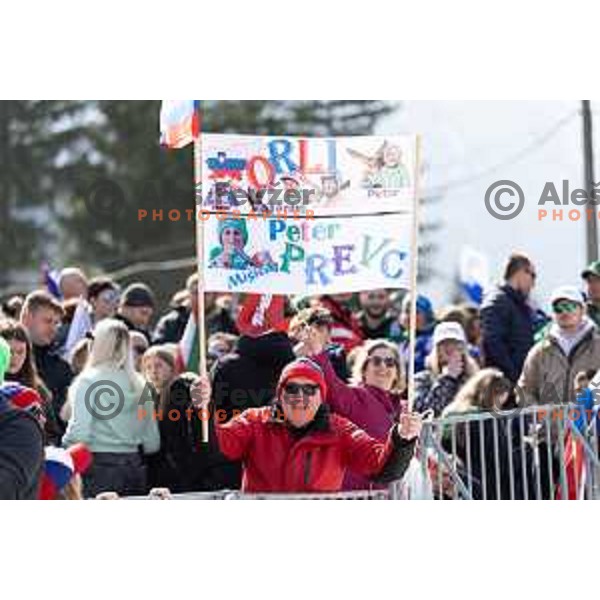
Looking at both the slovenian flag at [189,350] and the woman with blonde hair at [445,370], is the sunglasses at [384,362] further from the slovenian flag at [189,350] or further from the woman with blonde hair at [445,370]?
the slovenian flag at [189,350]

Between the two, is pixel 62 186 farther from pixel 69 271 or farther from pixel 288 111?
pixel 69 271

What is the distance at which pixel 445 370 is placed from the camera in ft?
40.3

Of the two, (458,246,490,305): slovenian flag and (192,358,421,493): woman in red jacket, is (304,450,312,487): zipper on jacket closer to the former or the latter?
(192,358,421,493): woman in red jacket

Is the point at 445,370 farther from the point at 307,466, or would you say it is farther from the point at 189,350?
the point at 307,466

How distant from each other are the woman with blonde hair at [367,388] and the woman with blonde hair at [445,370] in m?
0.49

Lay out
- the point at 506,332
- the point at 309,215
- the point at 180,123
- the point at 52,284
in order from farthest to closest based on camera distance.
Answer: the point at 52,284 → the point at 506,332 → the point at 180,123 → the point at 309,215

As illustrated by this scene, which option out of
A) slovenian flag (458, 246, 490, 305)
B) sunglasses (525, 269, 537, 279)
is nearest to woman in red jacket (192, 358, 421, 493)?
sunglasses (525, 269, 537, 279)

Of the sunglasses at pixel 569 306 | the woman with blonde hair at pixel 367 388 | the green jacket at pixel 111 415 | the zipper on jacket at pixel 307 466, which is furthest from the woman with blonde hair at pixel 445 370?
the zipper on jacket at pixel 307 466

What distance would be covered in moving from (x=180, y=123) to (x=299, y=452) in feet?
7.12

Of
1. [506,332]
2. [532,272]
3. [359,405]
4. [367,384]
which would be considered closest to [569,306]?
[506,332]

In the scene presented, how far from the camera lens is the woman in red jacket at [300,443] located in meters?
10.3
